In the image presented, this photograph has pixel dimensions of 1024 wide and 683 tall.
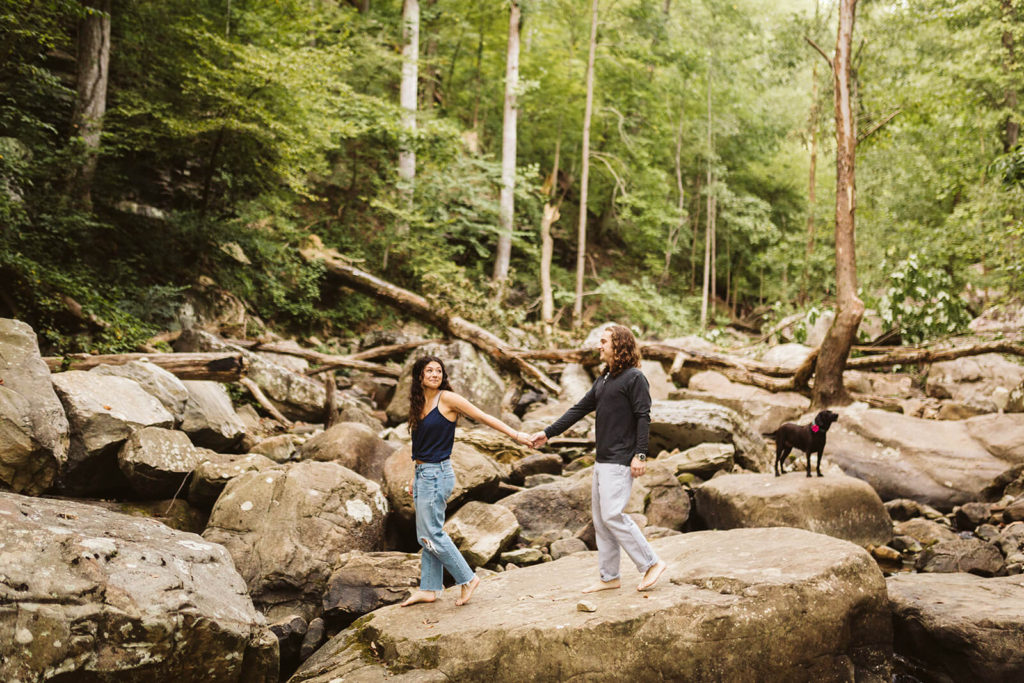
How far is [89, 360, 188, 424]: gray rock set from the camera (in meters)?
7.42

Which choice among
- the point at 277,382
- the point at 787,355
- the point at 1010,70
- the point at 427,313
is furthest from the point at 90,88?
the point at 1010,70

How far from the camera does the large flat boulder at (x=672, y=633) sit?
3756mm

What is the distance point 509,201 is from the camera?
59.2 ft

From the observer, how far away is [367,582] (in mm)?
5250

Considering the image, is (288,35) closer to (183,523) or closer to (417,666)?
(183,523)

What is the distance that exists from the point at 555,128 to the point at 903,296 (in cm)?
1360

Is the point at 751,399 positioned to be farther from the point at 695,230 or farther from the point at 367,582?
the point at 695,230

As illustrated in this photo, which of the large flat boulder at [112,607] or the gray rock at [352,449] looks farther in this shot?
the gray rock at [352,449]

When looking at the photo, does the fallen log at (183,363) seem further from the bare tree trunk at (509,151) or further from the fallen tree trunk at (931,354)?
the fallen tree trunk at (931,354)

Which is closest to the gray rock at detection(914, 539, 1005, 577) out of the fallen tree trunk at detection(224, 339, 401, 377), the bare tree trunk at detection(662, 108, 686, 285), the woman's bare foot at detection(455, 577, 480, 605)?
the woman's bare foot at detection(455, 577, 480, 605)

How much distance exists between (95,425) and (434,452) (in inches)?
154

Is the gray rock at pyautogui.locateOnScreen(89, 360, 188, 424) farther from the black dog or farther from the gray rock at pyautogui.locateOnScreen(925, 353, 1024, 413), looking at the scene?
the gray rock at pyautogui.locateOnScreen(925, 353, 1024, 413)

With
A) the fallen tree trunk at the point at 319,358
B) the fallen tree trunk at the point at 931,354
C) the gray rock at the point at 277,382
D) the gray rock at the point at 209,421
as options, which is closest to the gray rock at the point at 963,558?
the fallen tree trunk at the point at 931,354

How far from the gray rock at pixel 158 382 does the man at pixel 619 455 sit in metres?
5.45
